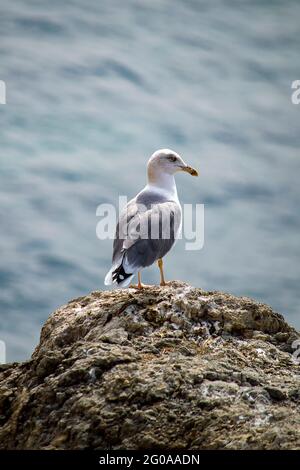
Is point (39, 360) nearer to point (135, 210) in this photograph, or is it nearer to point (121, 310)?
point (121, 310)

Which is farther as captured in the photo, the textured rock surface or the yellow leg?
the yellow leg

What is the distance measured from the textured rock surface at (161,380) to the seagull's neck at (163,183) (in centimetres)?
328

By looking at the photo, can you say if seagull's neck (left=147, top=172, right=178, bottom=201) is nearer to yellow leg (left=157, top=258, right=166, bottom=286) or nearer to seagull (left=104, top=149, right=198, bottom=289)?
seagull (left=104, top=149, right=198, bottom=289)

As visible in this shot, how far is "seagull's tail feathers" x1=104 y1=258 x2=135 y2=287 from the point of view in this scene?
9.74m

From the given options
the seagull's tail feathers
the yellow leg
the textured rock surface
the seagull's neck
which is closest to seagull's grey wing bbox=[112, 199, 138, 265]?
the seagull's tail feathers

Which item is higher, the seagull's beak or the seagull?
the seagull's beak

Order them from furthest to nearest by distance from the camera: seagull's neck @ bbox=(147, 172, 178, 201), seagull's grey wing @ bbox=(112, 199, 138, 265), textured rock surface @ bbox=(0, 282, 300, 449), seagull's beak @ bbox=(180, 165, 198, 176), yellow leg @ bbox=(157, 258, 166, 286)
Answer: seagull's beak @ bbox=(180, 165, 198, 176) < seagull's neck @ bbox=(147, 172, 178, 201) < seagull's grey wing @ bbox=(112, 199, 138, 265) < yellow leg @ bbox=(157, 258, 166, 286) < textured rock surface @ bbox=(0, 282, 300, 449)

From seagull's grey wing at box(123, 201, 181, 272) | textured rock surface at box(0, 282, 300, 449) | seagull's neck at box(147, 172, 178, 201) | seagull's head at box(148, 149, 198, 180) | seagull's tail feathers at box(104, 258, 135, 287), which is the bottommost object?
textured rock surface at box(0, 282, 300, 449)

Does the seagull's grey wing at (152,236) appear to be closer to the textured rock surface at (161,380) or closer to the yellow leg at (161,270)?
the yellow leg at (161,270)

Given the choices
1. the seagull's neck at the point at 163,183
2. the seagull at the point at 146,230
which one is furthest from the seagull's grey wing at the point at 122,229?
the seagull's neck at the point at 163,183

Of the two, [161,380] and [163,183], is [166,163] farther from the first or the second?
[161,380]
